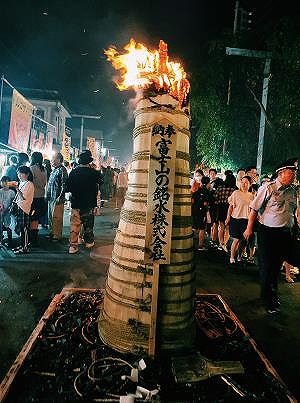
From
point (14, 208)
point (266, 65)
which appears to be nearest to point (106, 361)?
point (14, 208)

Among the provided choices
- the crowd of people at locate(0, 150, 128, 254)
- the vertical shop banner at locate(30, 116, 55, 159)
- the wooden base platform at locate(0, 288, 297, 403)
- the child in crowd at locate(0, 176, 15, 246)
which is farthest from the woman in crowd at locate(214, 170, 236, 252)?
the vertical shop banner at locate(30, 116, 55, 159)

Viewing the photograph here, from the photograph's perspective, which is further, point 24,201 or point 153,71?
point 24,201

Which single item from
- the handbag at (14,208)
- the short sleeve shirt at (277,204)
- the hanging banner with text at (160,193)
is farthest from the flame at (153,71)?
the handbag at (14,208)

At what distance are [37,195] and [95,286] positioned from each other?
15.2 ft

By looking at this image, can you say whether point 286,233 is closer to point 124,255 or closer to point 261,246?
point 261,246

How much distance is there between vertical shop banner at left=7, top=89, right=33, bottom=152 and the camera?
1282 cm

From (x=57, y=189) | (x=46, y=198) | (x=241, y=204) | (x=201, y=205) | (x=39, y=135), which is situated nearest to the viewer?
(x=241, y=204)

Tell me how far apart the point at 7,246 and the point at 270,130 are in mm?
14060

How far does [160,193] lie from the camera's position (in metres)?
3.95

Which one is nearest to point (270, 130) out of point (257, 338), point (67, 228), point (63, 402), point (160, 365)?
point (67, 228)

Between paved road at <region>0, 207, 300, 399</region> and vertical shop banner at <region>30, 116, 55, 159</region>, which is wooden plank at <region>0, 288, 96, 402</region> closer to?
paved road at <region>0, 207, 300, 399</region>

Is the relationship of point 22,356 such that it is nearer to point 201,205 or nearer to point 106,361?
point 106,361

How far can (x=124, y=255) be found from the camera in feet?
14.1

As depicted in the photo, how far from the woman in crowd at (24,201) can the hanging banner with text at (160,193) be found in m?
6.16
